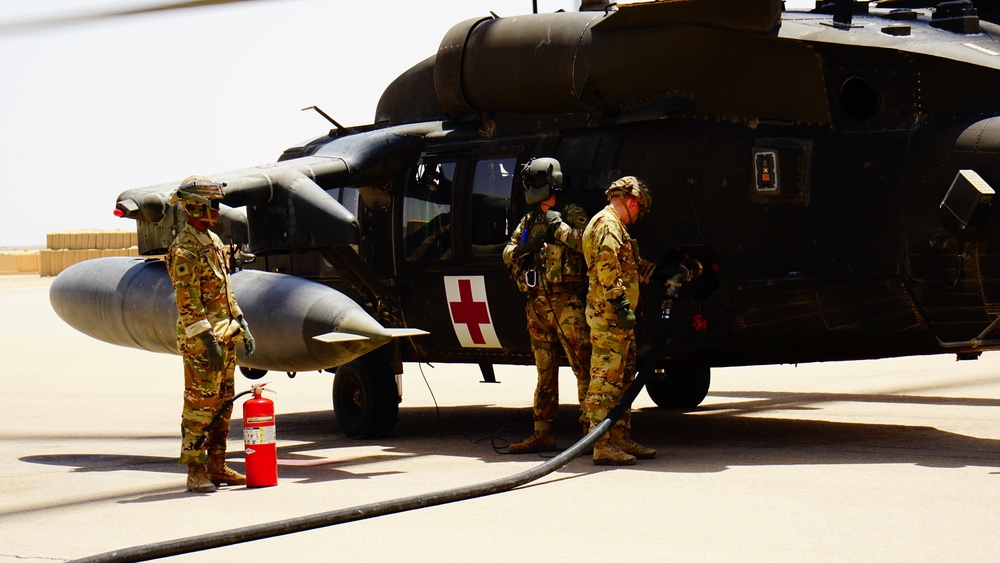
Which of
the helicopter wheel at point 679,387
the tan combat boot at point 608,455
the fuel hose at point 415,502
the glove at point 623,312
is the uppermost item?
the glove at point 623,312

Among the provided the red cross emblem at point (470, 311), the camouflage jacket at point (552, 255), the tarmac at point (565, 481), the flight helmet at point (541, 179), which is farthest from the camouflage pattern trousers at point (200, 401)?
the flight helmet at point (541, 179)

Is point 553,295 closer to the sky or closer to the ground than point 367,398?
closer to the sky

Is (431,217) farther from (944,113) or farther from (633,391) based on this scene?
(944,113)

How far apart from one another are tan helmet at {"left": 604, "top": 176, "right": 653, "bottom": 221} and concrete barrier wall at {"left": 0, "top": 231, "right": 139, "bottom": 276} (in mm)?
52678

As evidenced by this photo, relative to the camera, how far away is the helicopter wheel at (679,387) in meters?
12.6

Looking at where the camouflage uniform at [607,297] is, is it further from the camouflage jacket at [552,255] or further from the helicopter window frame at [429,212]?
the helicopter window frame at [429,212]

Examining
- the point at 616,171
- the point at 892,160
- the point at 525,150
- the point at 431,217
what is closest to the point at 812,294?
the point at 892,160

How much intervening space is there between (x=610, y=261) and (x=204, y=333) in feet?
9.08

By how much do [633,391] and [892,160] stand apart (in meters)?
2.41

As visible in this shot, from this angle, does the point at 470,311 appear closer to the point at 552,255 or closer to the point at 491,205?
the point at 491,205

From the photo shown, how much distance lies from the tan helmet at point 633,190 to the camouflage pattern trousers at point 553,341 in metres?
0.82

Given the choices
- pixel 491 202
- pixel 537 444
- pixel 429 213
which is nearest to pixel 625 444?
pixel 537 444

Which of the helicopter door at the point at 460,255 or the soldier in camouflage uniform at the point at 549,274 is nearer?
the soldier in camouflage uniform at the point at 549,274

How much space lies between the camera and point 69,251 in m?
60.5
